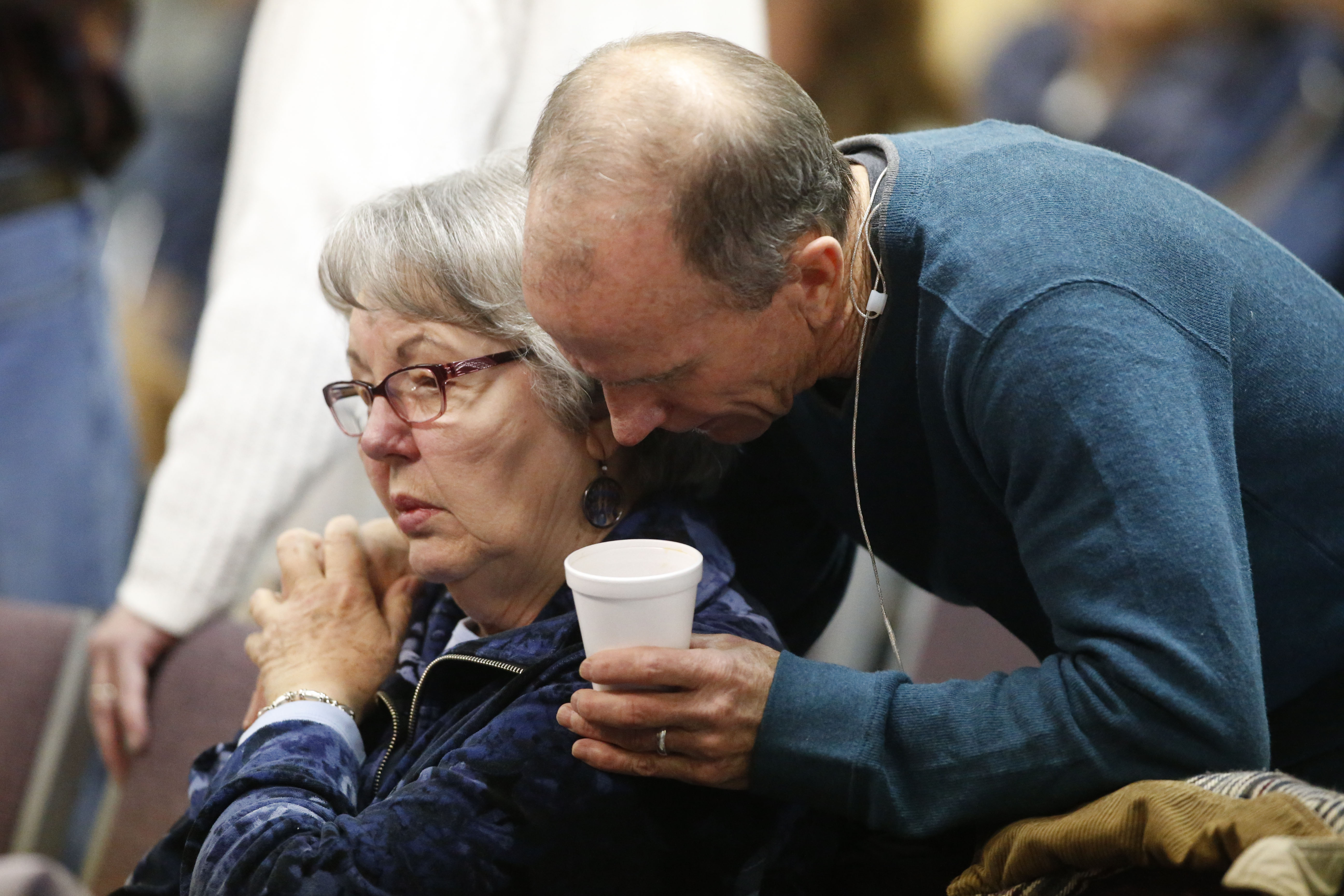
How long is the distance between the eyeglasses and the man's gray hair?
10.9 inches

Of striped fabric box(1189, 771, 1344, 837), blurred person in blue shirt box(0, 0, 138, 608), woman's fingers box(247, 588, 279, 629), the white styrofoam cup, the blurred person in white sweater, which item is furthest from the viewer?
blurred person in blue shirt box(0, 0, 138, 608)

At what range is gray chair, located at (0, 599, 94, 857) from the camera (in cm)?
201

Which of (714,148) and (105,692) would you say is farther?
(105,692)

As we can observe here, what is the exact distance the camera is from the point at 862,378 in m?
1.44

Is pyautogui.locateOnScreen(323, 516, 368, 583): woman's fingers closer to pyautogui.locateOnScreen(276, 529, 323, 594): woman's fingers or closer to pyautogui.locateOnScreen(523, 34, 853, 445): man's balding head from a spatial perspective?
pyautogui.locateOnScreen(276, 529, 323, 594): woman's fingers

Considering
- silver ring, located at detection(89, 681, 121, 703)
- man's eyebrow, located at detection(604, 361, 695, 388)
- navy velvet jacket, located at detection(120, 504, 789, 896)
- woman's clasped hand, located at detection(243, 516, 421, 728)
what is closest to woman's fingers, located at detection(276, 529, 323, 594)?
woman's clasped hand, located at detection(243, 516, 421, 728)

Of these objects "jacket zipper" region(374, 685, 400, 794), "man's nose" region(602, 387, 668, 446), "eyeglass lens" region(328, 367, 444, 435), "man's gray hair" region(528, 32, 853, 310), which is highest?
"man's gray hair" region(528, 32, 853, 310)

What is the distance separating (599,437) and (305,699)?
480mm

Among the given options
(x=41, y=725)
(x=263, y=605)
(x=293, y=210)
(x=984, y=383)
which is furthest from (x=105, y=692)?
(x=984, y=383)

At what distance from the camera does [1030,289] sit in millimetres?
1175

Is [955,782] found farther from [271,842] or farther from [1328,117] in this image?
[1328,117]

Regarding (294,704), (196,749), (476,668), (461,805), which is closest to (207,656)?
(196,749)

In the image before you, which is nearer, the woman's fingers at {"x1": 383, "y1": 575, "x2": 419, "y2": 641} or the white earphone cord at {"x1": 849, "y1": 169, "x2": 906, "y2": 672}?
the white earphone cord at {"x1": 849, "y1": 169, "x2": 906, "y2": 672}

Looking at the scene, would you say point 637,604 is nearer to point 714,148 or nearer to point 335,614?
point 714,148
